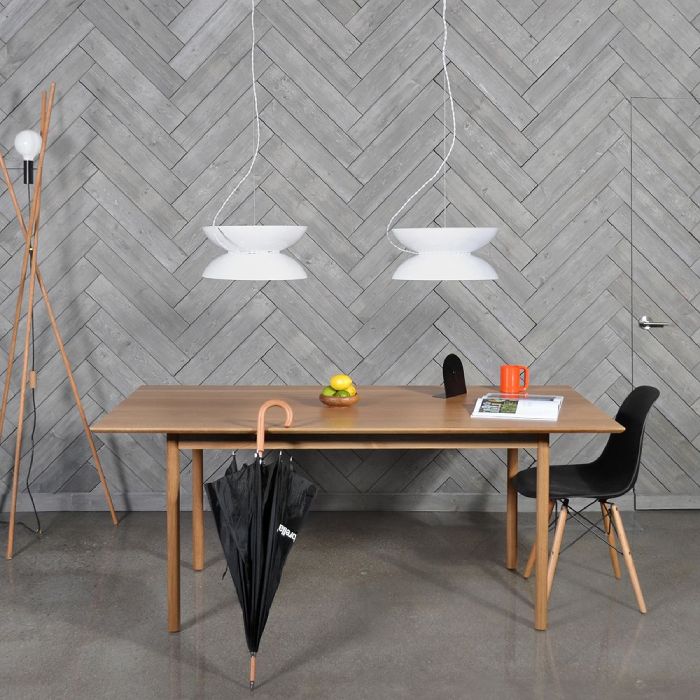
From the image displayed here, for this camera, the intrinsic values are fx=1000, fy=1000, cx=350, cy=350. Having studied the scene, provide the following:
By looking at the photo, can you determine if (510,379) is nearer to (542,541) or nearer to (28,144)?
(542,541)

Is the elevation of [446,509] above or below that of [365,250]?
below

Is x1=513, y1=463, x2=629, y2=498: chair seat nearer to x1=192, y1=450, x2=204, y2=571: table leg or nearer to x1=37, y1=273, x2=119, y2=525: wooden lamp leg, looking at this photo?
x1=192, y1=450, x2=204, y2=571: table leg

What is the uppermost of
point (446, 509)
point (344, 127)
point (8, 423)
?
point (344, 127)

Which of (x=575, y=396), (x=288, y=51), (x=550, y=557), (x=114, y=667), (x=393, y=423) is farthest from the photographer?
(x=288, y=51)

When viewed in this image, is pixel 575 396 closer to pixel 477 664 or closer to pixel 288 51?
pixel 477 664

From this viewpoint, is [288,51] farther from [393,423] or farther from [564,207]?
[393,423]

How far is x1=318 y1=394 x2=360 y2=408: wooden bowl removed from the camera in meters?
3.94

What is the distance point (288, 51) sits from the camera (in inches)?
194

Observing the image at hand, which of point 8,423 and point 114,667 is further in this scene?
point 8,423

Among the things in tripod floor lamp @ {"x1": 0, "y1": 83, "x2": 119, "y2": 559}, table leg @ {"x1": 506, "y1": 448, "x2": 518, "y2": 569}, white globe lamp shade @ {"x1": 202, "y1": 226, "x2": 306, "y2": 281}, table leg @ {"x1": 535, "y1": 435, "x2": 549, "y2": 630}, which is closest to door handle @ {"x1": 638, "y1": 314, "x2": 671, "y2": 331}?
table leg @ {"x1": 506, "y1": 448, "x2": 518, "y2": 569}

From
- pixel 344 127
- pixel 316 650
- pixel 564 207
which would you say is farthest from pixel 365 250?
pixel 316 650

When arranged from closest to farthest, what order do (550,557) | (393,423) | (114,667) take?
(114,667) → (393,423) → (550,557)

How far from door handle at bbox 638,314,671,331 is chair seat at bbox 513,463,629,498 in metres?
1.11

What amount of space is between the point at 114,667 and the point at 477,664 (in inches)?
47.5
